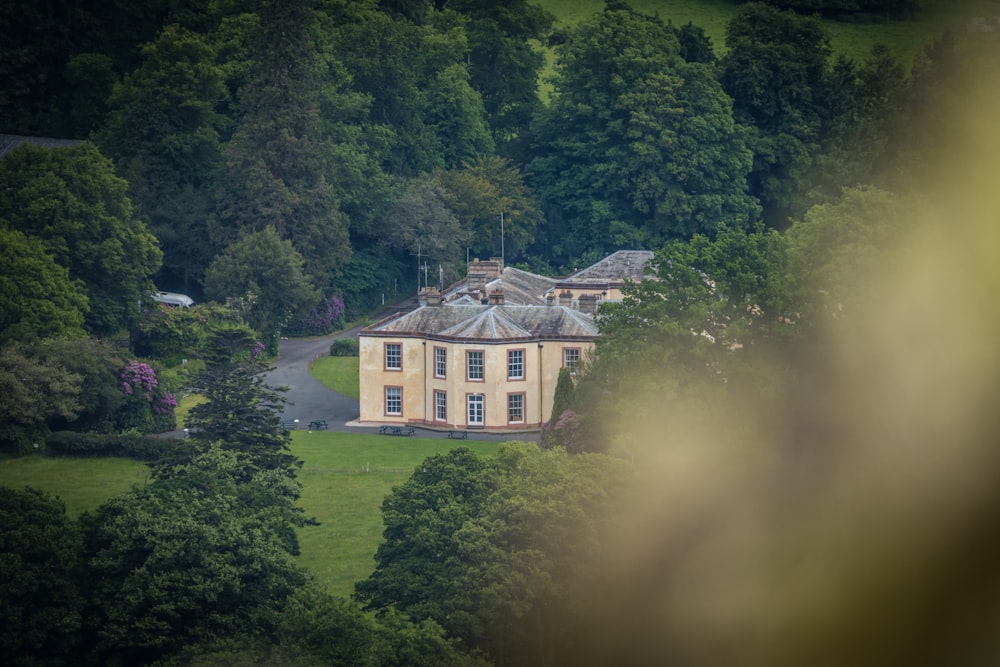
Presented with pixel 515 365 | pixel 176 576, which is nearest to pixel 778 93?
pixel 515 365

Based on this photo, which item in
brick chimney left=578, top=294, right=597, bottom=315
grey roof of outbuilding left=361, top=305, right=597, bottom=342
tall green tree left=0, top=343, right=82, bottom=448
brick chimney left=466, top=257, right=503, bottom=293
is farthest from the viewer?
brick chimney left=466, top=257, right=503, bottom=293

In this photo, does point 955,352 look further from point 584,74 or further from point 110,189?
point 584,74

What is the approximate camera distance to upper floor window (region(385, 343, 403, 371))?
8375 centimetres

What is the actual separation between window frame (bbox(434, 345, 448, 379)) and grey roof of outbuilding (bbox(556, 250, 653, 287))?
17581 mm

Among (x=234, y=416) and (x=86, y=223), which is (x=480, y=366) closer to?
(x=234, y=416)

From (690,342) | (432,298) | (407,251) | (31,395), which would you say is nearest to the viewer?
(690,342)

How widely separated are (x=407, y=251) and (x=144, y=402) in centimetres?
3740

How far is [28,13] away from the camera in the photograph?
397 ft

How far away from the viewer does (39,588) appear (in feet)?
171

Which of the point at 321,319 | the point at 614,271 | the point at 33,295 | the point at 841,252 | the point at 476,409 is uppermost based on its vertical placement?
the point at 841,252

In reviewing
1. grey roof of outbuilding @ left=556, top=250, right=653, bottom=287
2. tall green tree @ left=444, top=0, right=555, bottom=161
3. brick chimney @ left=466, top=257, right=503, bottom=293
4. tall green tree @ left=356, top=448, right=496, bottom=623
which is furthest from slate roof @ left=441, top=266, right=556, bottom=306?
tall green tree @ left=444, top=0, right=555, bottom=161

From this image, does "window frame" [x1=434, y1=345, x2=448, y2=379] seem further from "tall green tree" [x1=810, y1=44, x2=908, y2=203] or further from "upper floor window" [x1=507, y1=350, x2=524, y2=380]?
"tall green tree" [x1=810, y1=44, x2=908, y2=203]

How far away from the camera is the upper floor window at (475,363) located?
82188mm

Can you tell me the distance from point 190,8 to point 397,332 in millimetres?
48850
